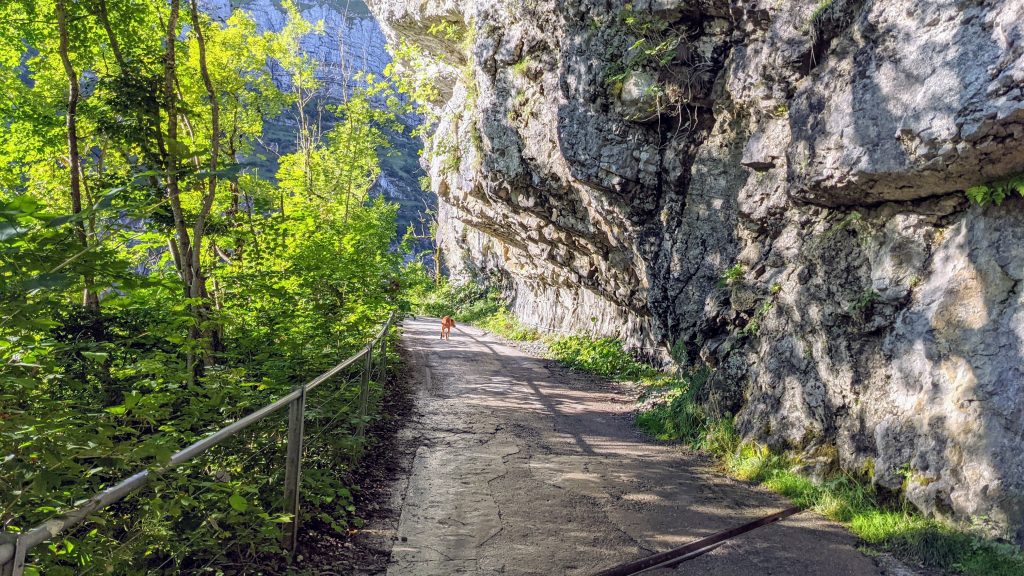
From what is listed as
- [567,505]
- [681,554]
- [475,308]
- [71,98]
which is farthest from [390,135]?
[681,554]

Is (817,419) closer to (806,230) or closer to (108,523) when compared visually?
(806,230)

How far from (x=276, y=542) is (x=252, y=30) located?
52.7 ft

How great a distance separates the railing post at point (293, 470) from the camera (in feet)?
12.7

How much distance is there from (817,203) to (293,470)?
6860 millimetres

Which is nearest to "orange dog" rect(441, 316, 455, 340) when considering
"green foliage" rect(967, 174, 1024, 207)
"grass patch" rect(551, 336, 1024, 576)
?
"grass patch" rect(551, 336, 1024, 576)

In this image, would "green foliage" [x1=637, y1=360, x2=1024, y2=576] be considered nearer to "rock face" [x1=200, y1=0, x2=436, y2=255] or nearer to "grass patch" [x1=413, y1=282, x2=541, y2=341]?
"grass patch" [x1=413, y1=282, x2=541, y2=341]

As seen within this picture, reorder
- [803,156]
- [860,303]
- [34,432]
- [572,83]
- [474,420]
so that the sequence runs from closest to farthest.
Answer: [34,432]
[860,303]
[803,156]
[474,420]
[572,83]

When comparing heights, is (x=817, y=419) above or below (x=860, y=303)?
below

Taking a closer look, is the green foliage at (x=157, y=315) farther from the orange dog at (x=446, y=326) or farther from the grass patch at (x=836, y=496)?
the orange dog at (x=446, y=326)

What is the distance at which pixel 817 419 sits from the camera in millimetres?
6539

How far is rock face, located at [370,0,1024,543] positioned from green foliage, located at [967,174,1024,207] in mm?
77

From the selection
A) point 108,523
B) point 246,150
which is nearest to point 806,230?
point 108,523

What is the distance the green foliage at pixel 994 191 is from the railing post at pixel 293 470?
6273mm

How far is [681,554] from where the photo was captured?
15.2ft
